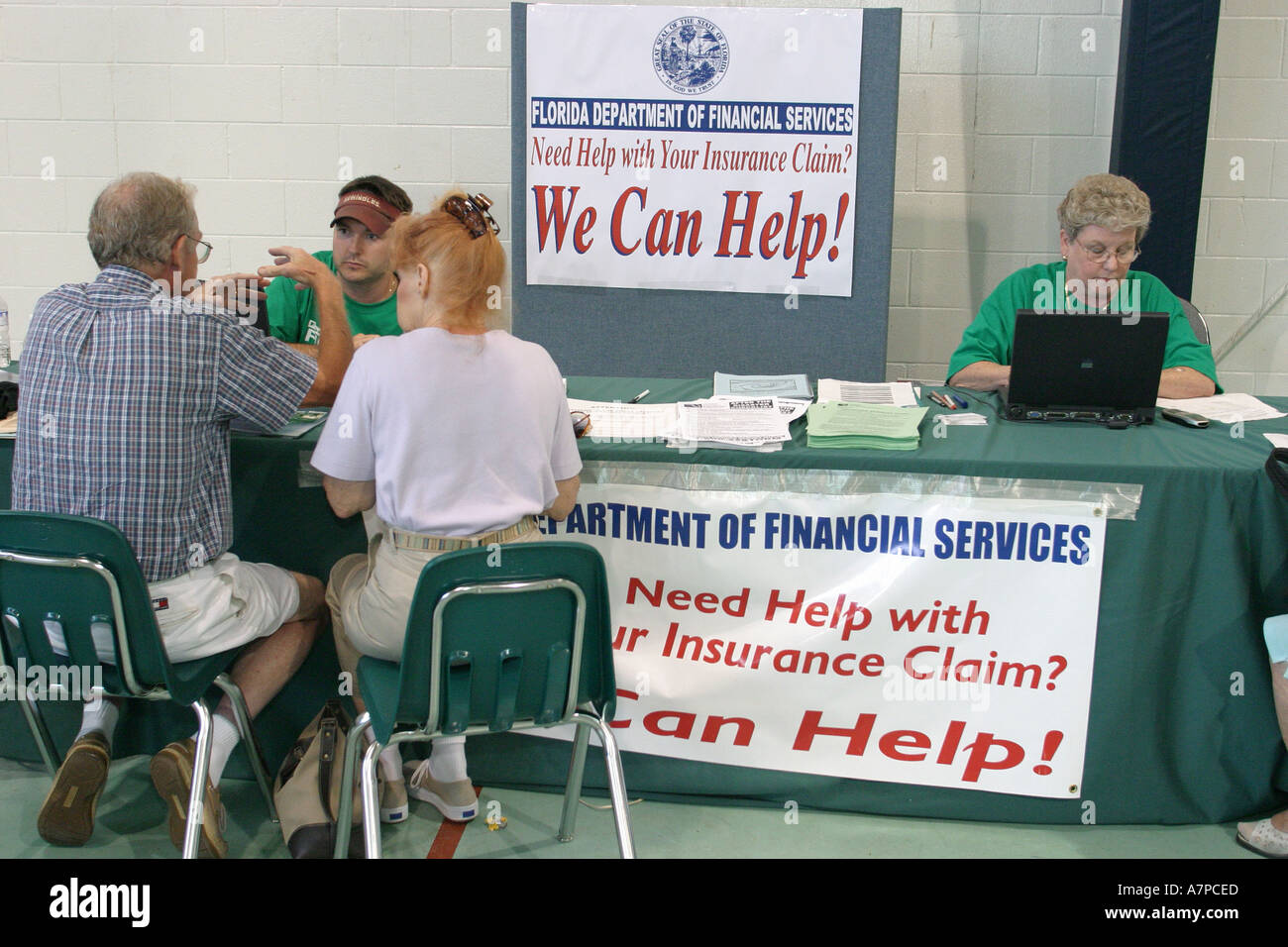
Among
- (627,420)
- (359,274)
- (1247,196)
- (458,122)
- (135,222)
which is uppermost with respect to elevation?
(458,122)

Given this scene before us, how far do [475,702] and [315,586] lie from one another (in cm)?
64

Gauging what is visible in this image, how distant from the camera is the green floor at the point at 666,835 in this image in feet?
6.81

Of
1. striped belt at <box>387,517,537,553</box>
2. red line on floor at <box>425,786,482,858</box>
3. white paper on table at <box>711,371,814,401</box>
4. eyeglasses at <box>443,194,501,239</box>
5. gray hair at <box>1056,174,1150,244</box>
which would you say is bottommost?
red line on floor at <box>425,786,482,858</box>

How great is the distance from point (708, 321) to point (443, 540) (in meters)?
1.88

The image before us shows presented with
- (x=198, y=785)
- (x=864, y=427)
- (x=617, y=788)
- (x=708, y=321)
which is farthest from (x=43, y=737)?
(x=708, y=321)

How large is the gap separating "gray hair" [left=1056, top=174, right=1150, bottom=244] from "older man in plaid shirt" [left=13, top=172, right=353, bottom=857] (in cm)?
176

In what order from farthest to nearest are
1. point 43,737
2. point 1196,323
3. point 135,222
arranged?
point 1196,323, point 43,737, point 135,222

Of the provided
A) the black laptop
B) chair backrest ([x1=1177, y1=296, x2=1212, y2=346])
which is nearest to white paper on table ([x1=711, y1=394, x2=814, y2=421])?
the black laptop

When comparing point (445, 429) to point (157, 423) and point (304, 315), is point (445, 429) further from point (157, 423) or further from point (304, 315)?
point (304, 315)

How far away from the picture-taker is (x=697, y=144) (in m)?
3.35

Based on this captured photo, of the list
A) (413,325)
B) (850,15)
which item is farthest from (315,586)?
(850,15)

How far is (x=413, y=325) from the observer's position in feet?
5.94

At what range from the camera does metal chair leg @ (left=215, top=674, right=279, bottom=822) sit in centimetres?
202

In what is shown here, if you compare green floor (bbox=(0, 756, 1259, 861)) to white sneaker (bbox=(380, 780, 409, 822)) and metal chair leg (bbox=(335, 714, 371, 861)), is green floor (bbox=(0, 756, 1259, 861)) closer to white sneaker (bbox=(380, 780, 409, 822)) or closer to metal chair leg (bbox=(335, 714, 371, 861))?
white sneaker (bbox=(380, 780, 409, 822))
